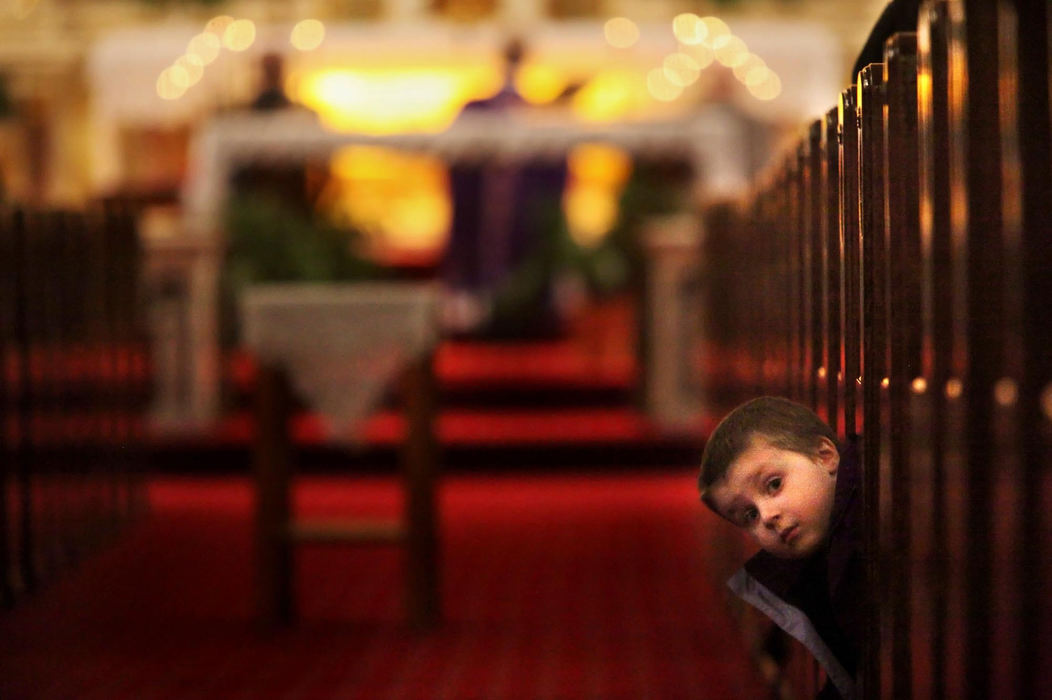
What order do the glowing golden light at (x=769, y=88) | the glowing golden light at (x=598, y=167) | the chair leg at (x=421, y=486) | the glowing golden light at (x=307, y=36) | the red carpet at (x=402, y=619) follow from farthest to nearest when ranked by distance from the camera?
1. the glowing golden light at (x=598, y=167)
2. the glowing golden light at (x=307, y=36)
3. the glowing golden light at (x=769, y=88)
4. the chair leg at (x=421, y=486)
5. the red carpet at (x=402, y=619)

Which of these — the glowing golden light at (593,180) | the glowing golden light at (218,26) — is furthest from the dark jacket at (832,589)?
the glowing golden light at (593,180)

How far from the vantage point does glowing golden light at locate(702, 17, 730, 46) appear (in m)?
7.80

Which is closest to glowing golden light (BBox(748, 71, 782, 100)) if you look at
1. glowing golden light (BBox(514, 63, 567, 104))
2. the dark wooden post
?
glowing golden light (BBox(514, 63, 567, 104))

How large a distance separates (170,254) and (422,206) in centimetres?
534

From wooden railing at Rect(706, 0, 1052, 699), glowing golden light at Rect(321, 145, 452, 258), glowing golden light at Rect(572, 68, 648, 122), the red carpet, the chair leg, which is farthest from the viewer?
glowing golden light at Rect(321, 145, 452, 258)

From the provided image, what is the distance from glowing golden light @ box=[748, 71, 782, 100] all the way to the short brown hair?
20.8 ft

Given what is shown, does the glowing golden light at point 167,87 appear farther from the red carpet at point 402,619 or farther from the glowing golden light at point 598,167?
the red carpet at point 402,619

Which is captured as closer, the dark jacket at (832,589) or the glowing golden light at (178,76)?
the dark jacket at (832,589)

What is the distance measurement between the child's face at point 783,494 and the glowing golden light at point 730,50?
646 centimetres

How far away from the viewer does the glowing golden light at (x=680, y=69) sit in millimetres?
8031

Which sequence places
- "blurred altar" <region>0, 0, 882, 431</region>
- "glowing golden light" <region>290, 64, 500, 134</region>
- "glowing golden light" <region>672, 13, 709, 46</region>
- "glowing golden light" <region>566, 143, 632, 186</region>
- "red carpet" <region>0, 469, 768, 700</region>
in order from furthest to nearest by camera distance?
1. "glowing golden light" <region>566, 143, 632, 186</region>
2. "glowing golden light" <region>290, 64, 500, 134</region>
3. "glowing golden light" <region>672, 13, 709, 46</region>
4. "blurred altar" <region>0, 0, 882, 431</region>
5. "red carpet" <region>0, 469, 768, 700</region>

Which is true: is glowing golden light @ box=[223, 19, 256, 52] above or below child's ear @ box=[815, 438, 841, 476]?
above

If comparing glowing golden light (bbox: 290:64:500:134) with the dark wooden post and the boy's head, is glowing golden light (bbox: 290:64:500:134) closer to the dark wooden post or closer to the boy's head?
the dark wooden post

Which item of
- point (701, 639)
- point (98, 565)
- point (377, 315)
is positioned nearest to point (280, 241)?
point (98, 565)
